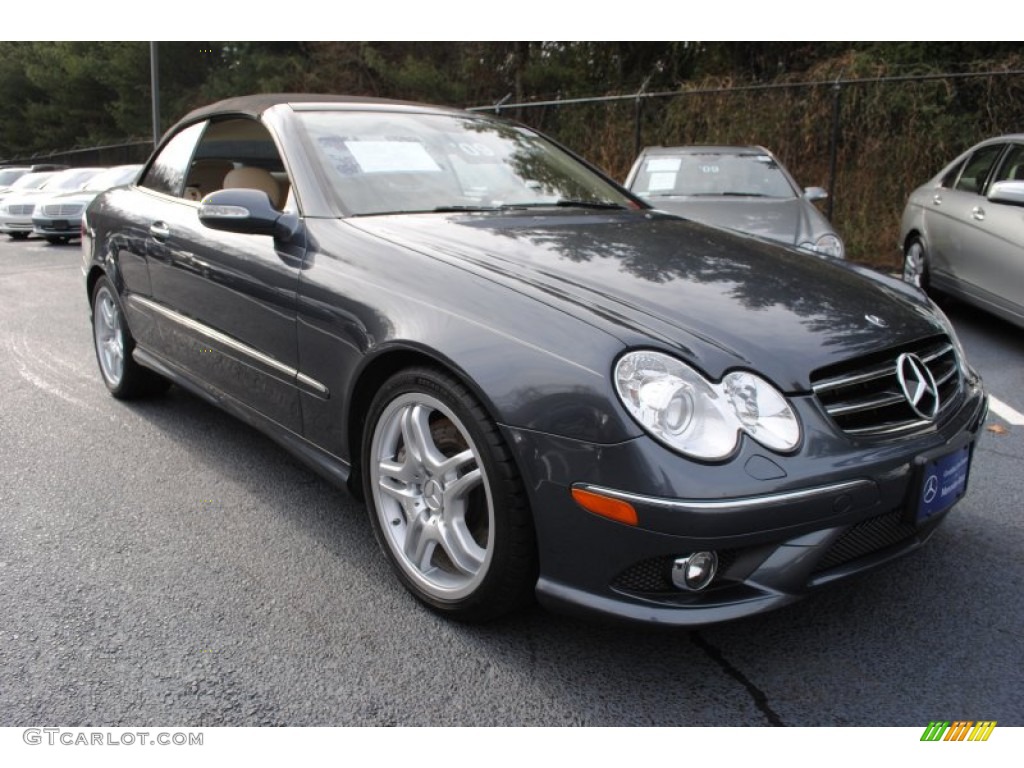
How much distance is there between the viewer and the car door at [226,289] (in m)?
2.94

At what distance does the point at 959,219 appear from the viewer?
20.7 feet

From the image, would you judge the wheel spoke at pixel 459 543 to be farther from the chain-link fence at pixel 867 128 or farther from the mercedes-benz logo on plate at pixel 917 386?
the chain-link fence at pixel 867 128

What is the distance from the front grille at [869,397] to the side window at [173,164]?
3.06 meters

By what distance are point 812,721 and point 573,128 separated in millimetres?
13917

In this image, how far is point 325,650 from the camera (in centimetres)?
233

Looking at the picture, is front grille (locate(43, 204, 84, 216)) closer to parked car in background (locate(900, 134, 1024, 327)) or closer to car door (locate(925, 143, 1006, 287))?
parked car in background (locate(900, 134, 1024, 327))

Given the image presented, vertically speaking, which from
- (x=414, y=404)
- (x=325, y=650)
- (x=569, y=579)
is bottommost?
(x=325, y=650)

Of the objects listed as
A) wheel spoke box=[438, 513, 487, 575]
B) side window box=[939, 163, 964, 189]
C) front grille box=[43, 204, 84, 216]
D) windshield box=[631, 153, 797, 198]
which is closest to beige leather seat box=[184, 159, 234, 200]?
wheel spoke box=[438, 513, 487, 575]

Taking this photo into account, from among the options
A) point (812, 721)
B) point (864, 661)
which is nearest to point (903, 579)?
point (864, 661)

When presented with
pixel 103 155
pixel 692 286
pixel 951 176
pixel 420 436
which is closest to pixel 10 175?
pixel 103 155

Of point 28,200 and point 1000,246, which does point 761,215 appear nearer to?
point 1000,246
